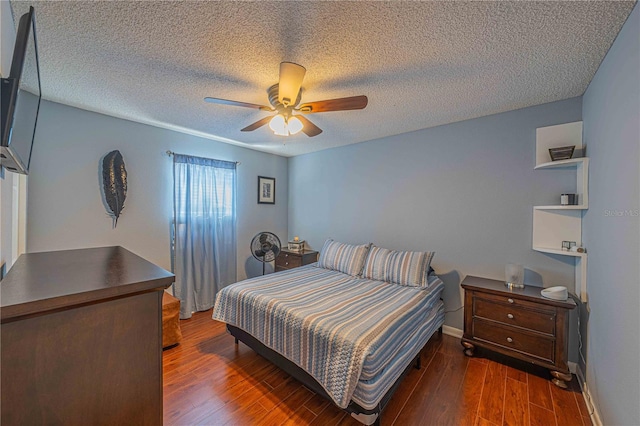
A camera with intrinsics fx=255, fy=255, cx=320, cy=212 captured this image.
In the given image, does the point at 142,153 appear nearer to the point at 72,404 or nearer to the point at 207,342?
the point at 207,342

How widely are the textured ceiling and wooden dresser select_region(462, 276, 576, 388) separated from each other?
1.70 meters

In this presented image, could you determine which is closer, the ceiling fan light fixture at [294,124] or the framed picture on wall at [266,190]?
the ceiling fan light fixture at [294,124]

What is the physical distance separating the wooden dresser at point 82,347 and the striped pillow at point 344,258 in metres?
2.39

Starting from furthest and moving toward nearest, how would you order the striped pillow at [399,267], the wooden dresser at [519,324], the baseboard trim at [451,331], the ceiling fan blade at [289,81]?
the baseboard trim at [451,331]
the striped pillow at [399,267]
the wooden dresser at [519,324]
the ceiling fan blade at [289,81]

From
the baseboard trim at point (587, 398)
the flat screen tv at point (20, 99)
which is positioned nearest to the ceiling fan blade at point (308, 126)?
the flat screen tv at point (20, 99)

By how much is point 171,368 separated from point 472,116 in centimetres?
372

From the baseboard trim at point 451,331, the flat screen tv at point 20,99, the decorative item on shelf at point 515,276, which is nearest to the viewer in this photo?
the flat screen tv at point 20,99

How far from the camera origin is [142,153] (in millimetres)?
2918

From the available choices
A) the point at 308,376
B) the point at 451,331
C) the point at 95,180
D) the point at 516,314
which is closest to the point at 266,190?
the point at 95,180

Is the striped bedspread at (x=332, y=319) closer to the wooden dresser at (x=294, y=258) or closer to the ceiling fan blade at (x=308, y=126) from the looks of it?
the wooden dresser at (x=294, y=258)

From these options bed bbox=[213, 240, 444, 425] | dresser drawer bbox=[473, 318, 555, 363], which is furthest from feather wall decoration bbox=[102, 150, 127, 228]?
dresser drawer bbox=[473, 318, 555, 363]

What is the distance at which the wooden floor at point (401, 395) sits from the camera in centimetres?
169

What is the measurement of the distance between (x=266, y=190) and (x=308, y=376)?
3.02 m

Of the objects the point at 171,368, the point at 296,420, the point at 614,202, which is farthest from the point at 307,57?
the point at 171,368
